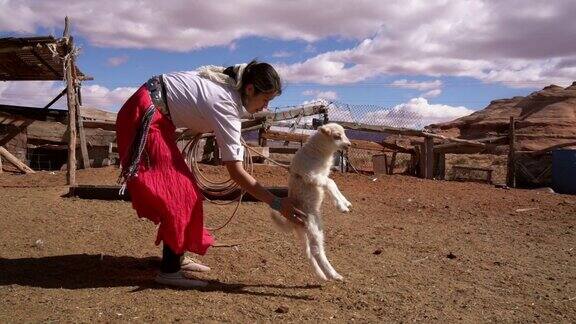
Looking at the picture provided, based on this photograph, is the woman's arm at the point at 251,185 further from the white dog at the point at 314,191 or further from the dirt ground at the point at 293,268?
the dirt ground at the point at 293,268

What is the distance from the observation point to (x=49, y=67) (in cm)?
1277

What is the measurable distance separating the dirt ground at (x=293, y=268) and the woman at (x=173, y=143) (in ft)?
1.70

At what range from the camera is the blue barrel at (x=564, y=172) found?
1337 centimetres

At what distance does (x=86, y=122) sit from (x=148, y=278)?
10635 millimetres

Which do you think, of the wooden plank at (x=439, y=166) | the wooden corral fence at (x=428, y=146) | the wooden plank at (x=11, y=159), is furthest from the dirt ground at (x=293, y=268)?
the wooden plank at (x=439, y=166)

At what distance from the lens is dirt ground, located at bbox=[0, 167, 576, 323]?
384 cm

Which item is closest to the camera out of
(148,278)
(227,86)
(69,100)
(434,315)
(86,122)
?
(434,315)

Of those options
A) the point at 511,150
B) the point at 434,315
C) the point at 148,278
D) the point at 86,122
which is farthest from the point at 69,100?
the point at 511,150

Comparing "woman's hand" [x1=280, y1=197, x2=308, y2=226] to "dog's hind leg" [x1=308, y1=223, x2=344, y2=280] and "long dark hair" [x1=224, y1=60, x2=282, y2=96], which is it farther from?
"long dark hair" [x1=224, y1=60, x2=282, y2=96]

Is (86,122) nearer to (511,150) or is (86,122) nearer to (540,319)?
(511,150)

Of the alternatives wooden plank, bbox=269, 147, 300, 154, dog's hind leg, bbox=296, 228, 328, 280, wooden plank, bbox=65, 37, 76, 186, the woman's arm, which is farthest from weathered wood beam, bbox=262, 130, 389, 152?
the woman's arm

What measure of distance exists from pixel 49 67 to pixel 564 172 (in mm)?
12827

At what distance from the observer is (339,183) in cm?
1221

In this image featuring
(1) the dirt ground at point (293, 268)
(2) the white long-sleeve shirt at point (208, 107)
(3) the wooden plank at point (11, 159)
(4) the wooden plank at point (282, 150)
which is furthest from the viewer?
(4) the wooden plank at point (282, 150)
